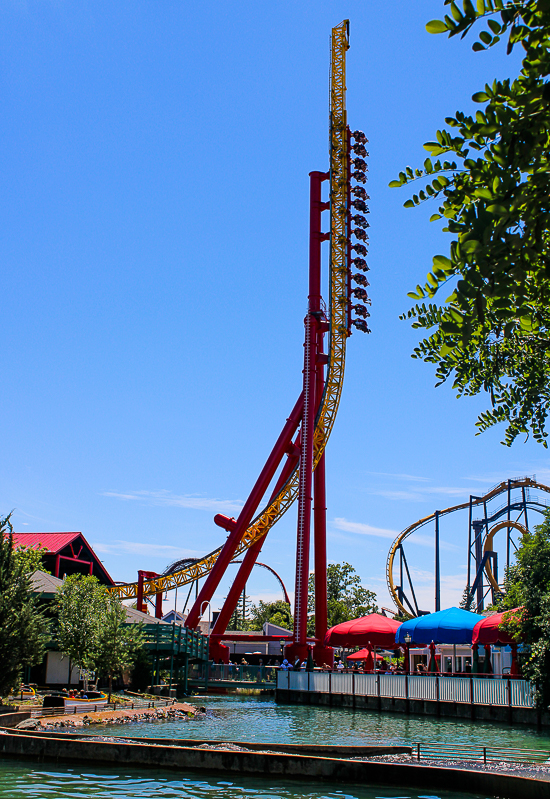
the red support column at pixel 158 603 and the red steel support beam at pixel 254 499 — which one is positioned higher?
the red steel support beam at pixel 254 499

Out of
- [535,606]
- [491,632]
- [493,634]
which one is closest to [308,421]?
[491,632]

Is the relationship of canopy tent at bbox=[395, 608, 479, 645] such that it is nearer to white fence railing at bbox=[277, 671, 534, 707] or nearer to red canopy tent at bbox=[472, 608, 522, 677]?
red canopy tent at bbox=[472, 608, 522, 677]

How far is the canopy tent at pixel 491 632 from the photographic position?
2259 cm

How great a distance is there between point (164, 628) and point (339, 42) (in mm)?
37894

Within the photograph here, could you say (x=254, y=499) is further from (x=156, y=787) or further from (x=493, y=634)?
(x=156, y=787)

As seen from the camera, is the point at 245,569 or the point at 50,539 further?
the point at 245,569

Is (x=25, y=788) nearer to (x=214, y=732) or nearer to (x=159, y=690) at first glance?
(x=214, y=732)

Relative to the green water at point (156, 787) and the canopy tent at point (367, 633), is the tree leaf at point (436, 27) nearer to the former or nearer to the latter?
the green water at point (156, 787)

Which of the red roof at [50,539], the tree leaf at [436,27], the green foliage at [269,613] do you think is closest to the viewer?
the tree leaf at [436,27]

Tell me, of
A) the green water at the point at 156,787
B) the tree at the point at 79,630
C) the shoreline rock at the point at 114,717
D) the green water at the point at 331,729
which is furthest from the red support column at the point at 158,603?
the green water at the point at 156,787

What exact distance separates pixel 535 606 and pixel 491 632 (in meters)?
3.77

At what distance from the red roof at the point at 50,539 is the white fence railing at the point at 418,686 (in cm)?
1323

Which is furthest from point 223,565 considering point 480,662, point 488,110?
point 488,110

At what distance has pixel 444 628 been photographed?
25.3 metres
